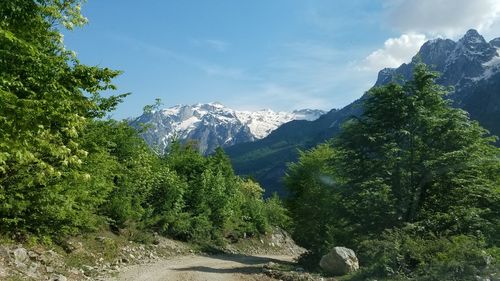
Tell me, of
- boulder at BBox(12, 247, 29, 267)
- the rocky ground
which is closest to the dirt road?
the rocky ground

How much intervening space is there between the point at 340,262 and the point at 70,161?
15.4 meters

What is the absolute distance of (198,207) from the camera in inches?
1517

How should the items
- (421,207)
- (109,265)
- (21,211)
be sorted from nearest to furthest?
(21,211), (109,265), (421,207)

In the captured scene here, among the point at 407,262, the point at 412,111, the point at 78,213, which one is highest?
the point at 412,111

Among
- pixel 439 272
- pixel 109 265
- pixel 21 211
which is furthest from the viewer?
pixel 109 265

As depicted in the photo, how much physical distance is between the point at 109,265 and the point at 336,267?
36.8 feet

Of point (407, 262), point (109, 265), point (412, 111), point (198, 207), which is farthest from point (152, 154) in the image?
point (407, 262)

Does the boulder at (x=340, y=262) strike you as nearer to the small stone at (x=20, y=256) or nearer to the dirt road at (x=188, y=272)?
the dirt road at (x=188, y=272)

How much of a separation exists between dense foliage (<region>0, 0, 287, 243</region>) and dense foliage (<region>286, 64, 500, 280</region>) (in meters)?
12.0

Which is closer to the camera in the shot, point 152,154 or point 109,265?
point 109,265

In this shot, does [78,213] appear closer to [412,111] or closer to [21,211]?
[21,211]

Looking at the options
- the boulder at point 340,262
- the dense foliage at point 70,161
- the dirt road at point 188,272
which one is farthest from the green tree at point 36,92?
the boulder at point 340,262

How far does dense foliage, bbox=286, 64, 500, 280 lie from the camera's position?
24656 mm

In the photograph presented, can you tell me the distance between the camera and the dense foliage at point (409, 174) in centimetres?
2466
